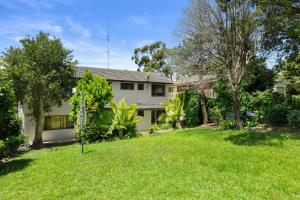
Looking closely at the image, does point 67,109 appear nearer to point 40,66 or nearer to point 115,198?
point 40,66

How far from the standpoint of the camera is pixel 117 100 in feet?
88.0

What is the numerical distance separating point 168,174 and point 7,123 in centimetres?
707

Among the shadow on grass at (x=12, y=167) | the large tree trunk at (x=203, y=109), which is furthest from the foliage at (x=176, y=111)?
the shadow on grass at (x=12, y=167)

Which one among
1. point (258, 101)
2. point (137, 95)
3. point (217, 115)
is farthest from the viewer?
point (137, 95)

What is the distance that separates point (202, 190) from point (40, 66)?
18439mm

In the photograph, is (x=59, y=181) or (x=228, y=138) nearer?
(x=59, y=181)

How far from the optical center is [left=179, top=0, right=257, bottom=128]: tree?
1414 centimetres

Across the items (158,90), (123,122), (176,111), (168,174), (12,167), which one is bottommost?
(12,167)

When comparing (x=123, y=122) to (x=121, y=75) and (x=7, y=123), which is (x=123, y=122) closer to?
(x=7, y=123)

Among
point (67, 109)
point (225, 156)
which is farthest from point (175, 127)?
point (225, 156)

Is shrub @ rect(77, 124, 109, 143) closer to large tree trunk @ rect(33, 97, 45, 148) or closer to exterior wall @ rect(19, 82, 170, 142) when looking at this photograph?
large tree trunk @ rect(33, 97, 45, 148)

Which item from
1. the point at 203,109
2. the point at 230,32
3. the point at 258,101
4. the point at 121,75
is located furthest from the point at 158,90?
the point at 230,32

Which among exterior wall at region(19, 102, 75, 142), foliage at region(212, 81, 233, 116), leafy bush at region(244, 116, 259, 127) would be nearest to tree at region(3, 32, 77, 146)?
exterior wall at region(19, 102, 75, 142)

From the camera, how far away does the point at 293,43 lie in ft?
53.2
